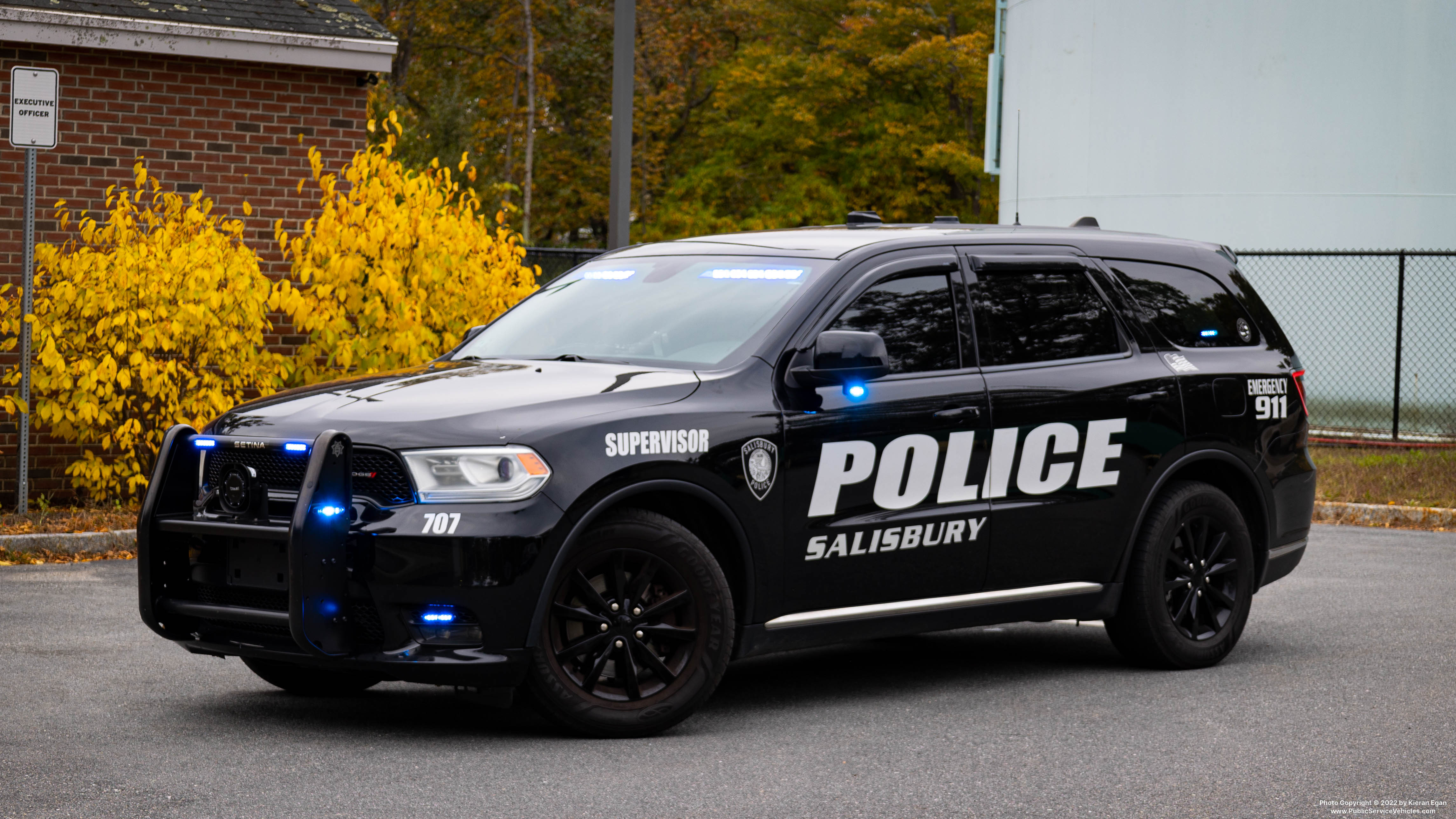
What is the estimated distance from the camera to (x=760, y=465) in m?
6.12

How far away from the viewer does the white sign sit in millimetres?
10734

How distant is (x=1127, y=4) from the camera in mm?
20141

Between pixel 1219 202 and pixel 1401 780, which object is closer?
pixel 1401 780

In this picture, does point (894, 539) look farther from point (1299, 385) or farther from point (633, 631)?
point (1299, 385)

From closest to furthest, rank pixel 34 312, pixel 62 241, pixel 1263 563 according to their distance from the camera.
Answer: pixel 1263 563 < pixel 34 312 < pixel 62 241

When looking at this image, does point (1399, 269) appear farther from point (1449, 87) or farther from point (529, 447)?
point (529, 447)

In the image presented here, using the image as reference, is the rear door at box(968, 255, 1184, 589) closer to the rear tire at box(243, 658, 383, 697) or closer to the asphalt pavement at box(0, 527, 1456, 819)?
the asphalt pavement at box(0, 527, 1456, 819)

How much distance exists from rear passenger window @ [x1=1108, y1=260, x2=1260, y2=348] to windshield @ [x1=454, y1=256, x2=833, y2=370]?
5.85ft

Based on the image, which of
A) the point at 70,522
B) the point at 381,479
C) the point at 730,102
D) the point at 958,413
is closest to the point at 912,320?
the point at 958,413

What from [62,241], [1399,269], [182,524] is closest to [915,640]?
[182,524]

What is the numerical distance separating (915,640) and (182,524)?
3859 mm

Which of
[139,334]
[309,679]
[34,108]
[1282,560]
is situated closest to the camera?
[309,679]

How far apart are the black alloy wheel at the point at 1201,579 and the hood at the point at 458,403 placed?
2.61m

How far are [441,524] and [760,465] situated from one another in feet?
3.98
